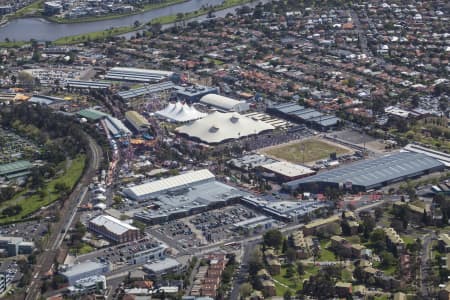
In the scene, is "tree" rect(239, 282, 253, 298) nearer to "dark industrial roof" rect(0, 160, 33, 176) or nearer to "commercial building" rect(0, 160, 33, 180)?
"commercial building" rect(0, 160, 33, 180)

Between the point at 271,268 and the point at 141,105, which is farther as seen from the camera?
the point at 141,105

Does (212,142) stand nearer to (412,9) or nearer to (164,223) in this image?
(164,223)

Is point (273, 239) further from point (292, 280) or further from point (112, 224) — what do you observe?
point (112, 224)

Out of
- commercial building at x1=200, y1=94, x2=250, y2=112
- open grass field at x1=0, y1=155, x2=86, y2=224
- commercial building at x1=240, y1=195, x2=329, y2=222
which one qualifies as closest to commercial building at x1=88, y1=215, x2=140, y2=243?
open grass field at x1=0, y1=155, x2=86, y2=224

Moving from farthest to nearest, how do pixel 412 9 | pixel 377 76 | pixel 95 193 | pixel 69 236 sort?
pixel 412 9 → pixel 377 76 → pixel 95 193 → pixel 69 236

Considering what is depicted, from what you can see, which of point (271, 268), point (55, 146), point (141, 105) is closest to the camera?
point (271, 268)

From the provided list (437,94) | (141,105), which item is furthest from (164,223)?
(437,94)

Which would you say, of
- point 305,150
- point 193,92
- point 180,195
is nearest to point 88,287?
point 180,195
